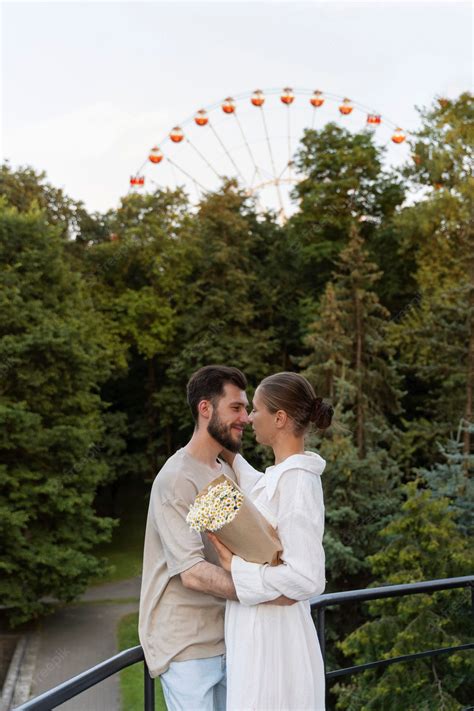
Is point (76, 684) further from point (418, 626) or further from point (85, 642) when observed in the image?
point (85, 642)

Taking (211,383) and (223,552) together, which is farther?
(211,383)

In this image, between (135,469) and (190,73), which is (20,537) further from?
(190,73)

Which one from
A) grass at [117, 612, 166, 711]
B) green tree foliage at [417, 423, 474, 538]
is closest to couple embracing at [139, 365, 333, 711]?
grass at [117, 612, 166, 711]

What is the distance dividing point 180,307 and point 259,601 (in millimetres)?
32512

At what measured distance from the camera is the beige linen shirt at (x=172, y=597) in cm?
311

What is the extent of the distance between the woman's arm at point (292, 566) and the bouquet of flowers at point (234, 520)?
39 mm

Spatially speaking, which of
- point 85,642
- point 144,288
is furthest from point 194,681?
point 144,288

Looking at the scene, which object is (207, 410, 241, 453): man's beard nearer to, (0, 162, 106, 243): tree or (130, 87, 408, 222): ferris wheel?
(0, 162, 106, 243): tree

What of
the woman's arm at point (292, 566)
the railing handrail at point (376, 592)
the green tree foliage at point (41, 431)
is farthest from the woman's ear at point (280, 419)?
the green tree foliage at point (41, 431)

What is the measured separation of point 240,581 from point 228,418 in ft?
2.15

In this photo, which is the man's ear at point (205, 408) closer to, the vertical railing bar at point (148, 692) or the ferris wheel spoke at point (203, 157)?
the vertical railing bar at point (148, 692)

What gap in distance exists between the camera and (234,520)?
285 centimetres

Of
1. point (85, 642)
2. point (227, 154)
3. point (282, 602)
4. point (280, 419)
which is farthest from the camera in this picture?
point (227, 154)

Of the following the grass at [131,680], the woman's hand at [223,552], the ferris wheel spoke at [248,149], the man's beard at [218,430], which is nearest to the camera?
the woman's hand at [223,552]
